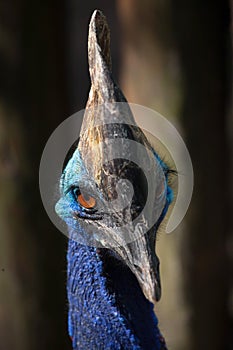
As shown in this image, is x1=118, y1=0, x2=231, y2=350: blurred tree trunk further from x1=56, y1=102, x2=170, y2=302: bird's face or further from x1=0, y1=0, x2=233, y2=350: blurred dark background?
x1=56, y1=102, x2=170, y2=302: bird's face

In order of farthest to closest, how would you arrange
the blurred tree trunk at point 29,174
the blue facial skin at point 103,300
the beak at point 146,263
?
the blurred tree trunk at point 29,174 → the blue facial skin at point 103,300 → the beak at point 146,263

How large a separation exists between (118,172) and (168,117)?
1859mm

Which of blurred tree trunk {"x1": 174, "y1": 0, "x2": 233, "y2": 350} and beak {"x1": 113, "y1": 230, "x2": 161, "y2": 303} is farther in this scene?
blurred tree trunk {"x1": 174, "y1": 0, "x2": 233, "y2": 350}

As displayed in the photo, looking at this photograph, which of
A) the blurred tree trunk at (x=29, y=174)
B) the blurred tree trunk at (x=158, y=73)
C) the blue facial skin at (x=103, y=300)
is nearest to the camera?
the blue facial skin at (x=103, y=300)

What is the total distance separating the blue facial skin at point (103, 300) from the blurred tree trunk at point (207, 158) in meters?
1.58

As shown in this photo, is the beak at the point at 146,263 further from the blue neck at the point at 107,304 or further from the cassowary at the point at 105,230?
the blue neck at the point at 107,304

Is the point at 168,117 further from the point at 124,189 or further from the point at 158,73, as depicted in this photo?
the point at 124,189

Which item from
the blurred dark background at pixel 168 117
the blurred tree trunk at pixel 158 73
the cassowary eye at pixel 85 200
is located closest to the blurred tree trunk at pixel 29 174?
the blurred dark background at pixel 168 117

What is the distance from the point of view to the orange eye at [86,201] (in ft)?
4.17

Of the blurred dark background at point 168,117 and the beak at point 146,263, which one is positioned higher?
the blurred dark background at point 168,117

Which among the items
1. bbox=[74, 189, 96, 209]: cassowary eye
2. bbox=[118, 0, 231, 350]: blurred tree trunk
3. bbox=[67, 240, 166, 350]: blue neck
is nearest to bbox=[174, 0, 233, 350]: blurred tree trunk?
bbox=[118, 0, 231, 350]: blurred tree trunk

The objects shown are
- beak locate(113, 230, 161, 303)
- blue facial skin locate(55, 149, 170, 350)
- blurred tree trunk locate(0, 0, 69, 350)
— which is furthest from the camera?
blurred tree trunk locate(0, 0, 69, 350)

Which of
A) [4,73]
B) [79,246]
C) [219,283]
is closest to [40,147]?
[4,73]

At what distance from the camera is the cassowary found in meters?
1.18
